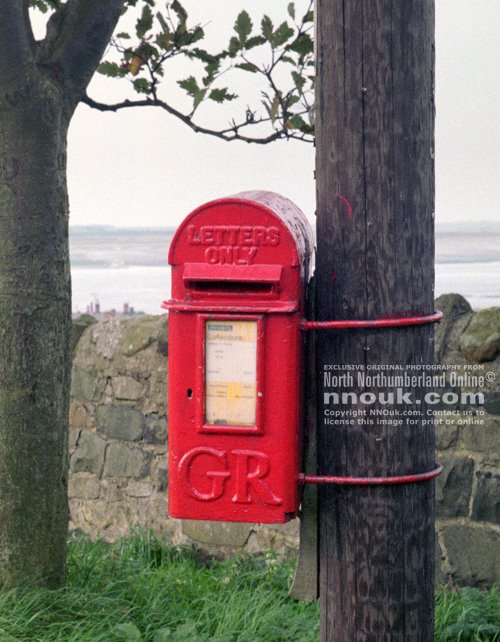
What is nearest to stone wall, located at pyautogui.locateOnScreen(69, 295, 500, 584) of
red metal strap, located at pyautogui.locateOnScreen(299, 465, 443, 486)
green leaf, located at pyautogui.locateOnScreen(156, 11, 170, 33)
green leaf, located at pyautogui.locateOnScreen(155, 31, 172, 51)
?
green leaf, located at pyautogui.locateOnScreen(155, 31, 172, 51)

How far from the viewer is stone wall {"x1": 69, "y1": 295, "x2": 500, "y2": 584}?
15.8ft

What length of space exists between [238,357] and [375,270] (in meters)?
0.45

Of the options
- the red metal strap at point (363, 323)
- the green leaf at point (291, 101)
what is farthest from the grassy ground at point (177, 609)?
the green leaf at point (291, 101)

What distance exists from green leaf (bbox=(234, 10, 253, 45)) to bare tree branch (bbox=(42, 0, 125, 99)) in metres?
0.56

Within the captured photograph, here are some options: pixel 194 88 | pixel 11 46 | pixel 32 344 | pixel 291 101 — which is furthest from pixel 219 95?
pixel 32 344

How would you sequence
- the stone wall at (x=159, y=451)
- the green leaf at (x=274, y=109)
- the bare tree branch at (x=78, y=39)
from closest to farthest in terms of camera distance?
the bare tree branch at (x=78, y=39)
the green leaf at (x=274, y=109)
the stone wall at (x=159, y=451)

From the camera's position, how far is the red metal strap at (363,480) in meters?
2.71

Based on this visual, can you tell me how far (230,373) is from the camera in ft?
9.04

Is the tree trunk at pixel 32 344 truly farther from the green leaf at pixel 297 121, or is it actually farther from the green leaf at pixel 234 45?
the green leaf at pixel 297 121

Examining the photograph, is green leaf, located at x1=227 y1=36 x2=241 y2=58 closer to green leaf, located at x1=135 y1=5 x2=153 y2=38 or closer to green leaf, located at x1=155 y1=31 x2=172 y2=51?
green leaf, located at x1=155 y1=31 x2=172 y2=51

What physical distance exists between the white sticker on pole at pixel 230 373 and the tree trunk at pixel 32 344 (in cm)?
162

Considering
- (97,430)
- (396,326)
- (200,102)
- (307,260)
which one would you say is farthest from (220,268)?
(97,430)

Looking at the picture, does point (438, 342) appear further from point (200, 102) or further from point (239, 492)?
point (239, 492)

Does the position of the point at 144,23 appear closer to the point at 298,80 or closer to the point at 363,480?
the point at 298,80
